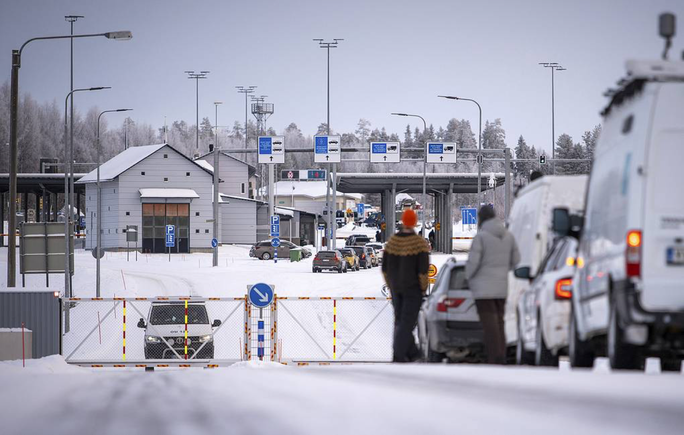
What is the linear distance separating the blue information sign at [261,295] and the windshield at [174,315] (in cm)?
248

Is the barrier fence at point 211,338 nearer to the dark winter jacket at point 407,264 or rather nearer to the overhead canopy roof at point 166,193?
the dark winter jacket at point 407,264

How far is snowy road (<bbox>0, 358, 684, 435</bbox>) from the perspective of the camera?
9.12ft

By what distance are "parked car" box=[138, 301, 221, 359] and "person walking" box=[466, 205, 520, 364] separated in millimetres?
17178

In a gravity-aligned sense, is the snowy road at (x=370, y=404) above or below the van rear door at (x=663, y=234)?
below

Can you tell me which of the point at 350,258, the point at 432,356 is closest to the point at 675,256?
the point at 432,356

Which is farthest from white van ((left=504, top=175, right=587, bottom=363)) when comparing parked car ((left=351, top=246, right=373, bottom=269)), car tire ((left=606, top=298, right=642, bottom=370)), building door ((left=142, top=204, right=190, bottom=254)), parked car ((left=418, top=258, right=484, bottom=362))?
building door ((left=142, top=204, right=190, bottom=254))

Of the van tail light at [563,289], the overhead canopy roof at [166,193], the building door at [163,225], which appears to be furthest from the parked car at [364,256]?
the van tail light at [563,289]

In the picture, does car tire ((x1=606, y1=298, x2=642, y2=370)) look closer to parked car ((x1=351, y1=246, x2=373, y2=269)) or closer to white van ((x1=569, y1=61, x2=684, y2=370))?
white van ((x1=569, y1=61, x2=684, y2=370))

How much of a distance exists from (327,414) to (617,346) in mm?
1509

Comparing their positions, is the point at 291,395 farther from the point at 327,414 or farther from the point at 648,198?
the point at 648,198

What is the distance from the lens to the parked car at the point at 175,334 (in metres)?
25.1

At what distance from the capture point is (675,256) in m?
3.94

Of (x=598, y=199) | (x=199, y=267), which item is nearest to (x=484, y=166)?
(x=199, y=267)

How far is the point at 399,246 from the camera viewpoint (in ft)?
33.1
